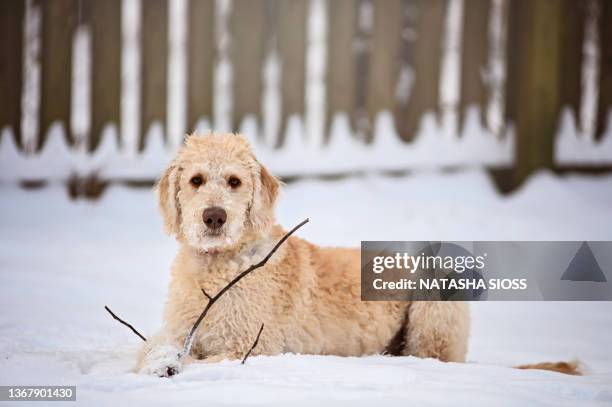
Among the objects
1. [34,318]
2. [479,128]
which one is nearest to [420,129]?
[479,128]

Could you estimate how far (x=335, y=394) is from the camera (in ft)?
7.68

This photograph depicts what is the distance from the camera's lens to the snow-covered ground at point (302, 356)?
95.0 inches

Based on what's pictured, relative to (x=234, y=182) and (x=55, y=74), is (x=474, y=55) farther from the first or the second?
(x=234, y=182)

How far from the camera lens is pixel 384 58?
6.93 metres

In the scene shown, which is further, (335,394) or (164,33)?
(164,33)

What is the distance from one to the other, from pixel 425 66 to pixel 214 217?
4586 millimetres

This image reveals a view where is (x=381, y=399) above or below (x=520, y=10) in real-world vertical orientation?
below

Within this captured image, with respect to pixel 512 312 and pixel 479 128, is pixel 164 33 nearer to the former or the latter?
pixel 479 128

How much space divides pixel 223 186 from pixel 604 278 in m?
3.21

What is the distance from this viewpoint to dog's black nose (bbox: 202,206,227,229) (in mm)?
2965

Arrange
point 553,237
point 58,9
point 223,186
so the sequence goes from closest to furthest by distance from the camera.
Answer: point 223,186 → point 553,237 → point 58,9

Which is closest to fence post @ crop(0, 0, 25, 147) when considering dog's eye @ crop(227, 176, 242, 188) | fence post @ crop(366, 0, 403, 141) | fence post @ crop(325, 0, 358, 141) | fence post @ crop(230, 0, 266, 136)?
fence post @ crop(230, 0, 266, 136)

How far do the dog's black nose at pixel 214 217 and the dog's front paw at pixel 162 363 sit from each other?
1.89 feet

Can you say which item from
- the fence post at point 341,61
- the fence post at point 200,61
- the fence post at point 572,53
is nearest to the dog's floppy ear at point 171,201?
the fence post at point 200,61
